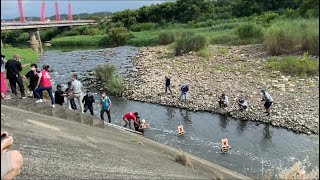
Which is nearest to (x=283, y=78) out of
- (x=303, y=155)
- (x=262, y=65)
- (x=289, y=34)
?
(x=262, y=65)

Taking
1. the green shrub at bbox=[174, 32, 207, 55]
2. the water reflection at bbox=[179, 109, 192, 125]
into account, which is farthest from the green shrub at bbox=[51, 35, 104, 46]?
the water reflection at bbox=[179, 109, 192, 125]

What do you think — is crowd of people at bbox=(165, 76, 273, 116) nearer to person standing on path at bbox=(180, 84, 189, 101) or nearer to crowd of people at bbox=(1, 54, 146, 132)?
person standing on path at bbox=(180, 84, 189, 101)

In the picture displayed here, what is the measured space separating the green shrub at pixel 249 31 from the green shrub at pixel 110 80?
24255mm

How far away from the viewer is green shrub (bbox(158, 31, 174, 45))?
59.7m

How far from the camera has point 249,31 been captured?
49250 millimetres

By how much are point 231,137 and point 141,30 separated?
69100mm

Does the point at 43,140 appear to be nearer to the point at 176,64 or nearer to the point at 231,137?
the point at 231,137

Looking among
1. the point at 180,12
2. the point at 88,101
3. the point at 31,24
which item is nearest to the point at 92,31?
the point at 31,24

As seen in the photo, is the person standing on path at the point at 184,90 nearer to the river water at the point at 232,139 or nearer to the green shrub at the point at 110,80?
the river water at the point at 232,139

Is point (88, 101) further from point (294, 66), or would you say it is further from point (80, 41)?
point (80, 41)

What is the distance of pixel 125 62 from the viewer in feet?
148

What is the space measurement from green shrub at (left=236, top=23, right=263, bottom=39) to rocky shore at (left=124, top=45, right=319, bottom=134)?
7.74m

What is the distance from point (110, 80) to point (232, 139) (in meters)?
14.6

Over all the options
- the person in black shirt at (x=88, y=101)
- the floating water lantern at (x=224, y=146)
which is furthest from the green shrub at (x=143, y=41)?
the floating water lantern at (x=224, y=146)
